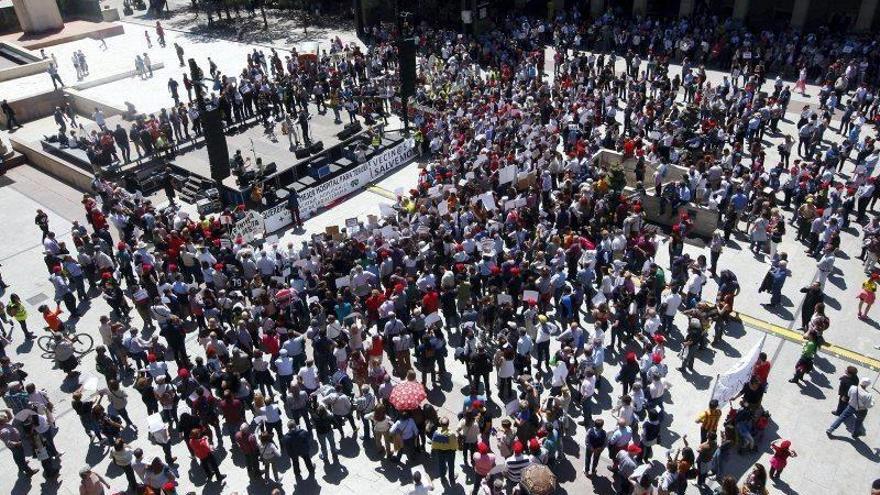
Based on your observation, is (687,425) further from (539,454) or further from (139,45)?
(139,45)

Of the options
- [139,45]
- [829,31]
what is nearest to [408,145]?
[829,31]

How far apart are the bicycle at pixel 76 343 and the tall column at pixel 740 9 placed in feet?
110

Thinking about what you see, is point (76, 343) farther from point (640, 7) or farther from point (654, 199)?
point (640, 7)

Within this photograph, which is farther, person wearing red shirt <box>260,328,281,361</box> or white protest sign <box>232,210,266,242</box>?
white protest sign <box>232,210,266,242</box>

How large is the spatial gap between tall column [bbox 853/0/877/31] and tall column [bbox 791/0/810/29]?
2.36m

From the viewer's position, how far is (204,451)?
11.9 metres

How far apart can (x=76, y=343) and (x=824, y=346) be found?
700 inches

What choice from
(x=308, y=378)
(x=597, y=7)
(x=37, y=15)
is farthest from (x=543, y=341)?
(x=37, y=15)

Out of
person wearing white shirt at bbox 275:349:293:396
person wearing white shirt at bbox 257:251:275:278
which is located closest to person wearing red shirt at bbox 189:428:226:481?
person wearing white shirt at bbox 275:349:293:396

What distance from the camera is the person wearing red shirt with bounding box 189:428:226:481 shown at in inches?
462

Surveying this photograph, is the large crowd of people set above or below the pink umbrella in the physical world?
below

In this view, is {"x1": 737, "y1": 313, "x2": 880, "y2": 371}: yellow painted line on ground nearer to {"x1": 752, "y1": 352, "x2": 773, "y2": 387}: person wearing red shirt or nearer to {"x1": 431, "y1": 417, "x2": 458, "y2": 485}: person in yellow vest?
{"x1": 752, "y1": 352, "x2": 773, "y2": 387}: person wearing red shirt

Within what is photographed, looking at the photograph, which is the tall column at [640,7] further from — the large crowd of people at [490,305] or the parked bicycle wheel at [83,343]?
the parked bicycle wheel at [83,343]

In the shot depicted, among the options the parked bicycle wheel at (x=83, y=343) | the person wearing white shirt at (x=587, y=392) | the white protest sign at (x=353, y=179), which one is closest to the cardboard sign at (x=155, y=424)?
the parked bicycle wheel at (x=83, y=343)
